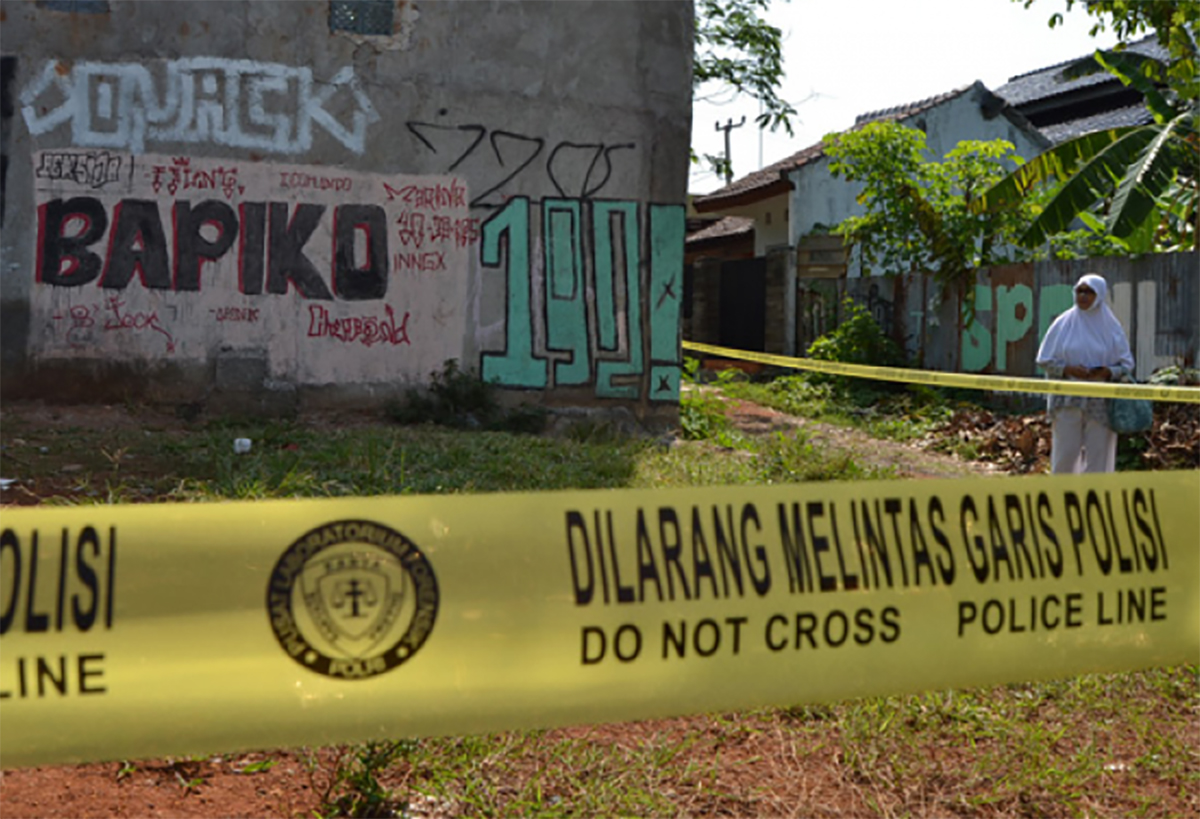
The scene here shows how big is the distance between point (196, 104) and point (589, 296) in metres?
3.62

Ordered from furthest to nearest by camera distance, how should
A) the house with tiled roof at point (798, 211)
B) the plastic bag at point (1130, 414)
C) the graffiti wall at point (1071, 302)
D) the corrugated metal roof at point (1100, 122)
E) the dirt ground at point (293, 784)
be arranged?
the corrugated metal roof at point (1100, 122) → the house with tiled roof at point (798, 211) → the graffiti wall at point (1071, 302) → the plastic bag at point (1130, 414) → the dirt ground at point (293, 784)

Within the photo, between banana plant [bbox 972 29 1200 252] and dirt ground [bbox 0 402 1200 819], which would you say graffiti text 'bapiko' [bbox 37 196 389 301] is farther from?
banana plant [bbox 972 29 1200 252]

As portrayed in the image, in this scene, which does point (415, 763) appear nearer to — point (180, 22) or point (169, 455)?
point (169, 455)

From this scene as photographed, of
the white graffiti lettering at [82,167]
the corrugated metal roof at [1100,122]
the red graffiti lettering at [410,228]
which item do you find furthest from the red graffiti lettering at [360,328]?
the corrugated metal roof at [1100,122]

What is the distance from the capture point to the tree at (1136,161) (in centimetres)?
1244

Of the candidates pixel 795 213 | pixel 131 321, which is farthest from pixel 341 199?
pixel 795 213

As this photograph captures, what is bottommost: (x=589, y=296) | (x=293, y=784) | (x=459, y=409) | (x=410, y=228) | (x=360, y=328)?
(x=293, y=784)

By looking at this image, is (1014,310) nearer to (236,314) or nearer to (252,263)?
(252,263)

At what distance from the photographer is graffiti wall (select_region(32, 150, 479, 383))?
9.66m

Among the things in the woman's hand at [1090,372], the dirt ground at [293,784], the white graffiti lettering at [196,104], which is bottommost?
the dirt ground at [293,784]

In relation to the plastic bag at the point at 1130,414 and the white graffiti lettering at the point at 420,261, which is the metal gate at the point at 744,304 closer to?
the white graffiti lettering at the point at 420,261

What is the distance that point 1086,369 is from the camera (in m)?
7.42

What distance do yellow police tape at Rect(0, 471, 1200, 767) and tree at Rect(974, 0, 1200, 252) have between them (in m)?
10.5

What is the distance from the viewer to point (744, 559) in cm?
→ 265
